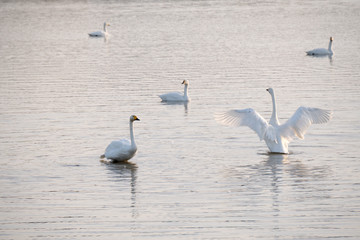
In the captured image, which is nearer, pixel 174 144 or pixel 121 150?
pixel 121 150

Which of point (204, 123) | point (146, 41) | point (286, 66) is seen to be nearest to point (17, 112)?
point (204, 123)

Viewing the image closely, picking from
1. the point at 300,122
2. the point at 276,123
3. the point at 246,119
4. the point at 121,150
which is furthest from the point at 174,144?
the point at 300,122

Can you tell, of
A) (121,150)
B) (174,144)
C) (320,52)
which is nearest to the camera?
(121,150)

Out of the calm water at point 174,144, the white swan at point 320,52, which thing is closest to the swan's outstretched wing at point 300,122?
the calm water at point 174,144

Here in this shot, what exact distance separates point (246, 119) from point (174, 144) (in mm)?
1629

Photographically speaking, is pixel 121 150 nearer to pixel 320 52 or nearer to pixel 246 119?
pixel 246 119

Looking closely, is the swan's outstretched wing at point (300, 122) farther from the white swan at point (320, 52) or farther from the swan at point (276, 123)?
the white swan at point (320, 52)

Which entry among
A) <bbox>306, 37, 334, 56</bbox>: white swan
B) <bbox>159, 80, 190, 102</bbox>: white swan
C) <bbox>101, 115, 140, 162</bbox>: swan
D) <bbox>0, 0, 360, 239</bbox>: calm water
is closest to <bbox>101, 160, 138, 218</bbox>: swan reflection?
<bbox>0, 0, 360, 239</bbox>: calm water

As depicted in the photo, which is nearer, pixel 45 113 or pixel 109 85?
pixel 45 113

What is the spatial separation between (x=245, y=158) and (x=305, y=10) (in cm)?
4739

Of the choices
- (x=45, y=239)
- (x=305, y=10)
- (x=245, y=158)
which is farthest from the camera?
(x=305, y=10)

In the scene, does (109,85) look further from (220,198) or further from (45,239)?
(45,239)

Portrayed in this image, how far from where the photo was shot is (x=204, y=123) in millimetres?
19094

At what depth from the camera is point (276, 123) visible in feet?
53.1
